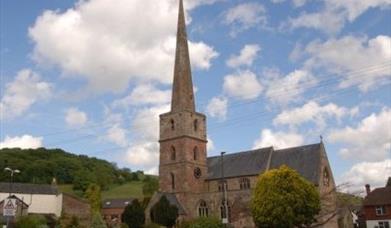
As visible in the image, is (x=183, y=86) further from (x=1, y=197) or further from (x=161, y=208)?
(x=1, y=197)

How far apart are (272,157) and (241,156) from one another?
17.6 feet

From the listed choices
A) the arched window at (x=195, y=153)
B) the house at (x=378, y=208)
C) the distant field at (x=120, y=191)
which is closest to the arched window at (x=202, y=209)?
the arched window at (x=195, y=153)

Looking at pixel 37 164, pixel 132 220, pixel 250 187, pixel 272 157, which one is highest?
pixel 37 164

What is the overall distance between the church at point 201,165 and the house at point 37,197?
25.0 meters

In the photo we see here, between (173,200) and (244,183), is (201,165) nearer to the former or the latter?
(173,200)

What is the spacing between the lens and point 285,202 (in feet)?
153

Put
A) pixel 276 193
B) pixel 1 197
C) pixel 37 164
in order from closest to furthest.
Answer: pixel 276 193 → pixel 1 197 → pixel 37 164

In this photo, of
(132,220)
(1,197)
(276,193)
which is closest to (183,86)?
(132,220)

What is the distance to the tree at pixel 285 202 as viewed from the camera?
46281mm

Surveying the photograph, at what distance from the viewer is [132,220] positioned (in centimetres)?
5719

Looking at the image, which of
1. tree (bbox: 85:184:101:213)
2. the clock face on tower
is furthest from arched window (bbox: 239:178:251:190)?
tree (bbox: 85:184:101:213)


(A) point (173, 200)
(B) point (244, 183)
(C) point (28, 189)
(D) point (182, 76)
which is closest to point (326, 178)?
(B) point (244, 183)

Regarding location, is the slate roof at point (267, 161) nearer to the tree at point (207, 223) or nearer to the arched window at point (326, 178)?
the arched window at point (326, 178)

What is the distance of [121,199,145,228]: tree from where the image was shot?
187ft
